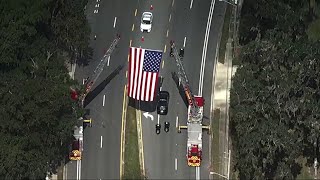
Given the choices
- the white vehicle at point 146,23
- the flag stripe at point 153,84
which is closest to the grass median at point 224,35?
the white vehicle at point 146,23

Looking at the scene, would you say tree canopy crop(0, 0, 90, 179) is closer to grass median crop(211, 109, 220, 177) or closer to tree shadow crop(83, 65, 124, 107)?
tree shadow crop(83, 65, 124, 107)

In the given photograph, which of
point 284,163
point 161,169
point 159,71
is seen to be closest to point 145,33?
point 159,71

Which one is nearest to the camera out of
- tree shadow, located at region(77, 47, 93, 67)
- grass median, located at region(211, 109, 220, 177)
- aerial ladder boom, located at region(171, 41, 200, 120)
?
aerial ladder boom, located at region(171, 41, 200, 120)

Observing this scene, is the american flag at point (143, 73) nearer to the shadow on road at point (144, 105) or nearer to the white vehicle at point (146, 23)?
the shadow on road at point (144, 105)

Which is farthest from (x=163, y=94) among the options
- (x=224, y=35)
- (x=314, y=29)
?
(x=314, y=29)

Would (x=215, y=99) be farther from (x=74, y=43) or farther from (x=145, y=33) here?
(x=74, y=43)

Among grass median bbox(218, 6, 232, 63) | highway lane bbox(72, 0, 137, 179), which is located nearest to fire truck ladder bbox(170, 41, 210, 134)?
grass median bbox(218, 6, 232, 63)

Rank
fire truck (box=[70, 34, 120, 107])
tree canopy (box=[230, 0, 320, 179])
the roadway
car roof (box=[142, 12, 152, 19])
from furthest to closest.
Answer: car roof (box=[142, 12, 152, 19]) → the roadway → fire truck (box=[70, 34, 120, 107]) → tree canopy (box=[230, 0, 320, 179])
